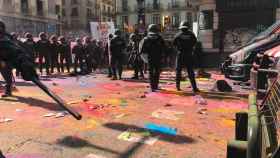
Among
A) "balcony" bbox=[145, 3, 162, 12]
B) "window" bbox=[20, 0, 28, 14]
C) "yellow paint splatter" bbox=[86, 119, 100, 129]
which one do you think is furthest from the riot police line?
"balcony" bbox=[145, 3, 162, 12]

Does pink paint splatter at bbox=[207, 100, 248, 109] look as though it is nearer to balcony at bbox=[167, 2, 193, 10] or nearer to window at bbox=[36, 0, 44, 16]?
window at bbox=[36, 0, 44, 16]

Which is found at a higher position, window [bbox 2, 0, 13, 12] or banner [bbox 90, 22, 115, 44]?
window [bbox 2, 0, 13, 12]

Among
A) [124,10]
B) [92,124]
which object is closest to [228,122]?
[92,124]

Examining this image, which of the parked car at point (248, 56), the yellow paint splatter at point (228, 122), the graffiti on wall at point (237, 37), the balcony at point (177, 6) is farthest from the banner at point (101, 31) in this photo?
the balcony at point (177, 6)

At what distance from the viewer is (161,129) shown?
5898 millimetres

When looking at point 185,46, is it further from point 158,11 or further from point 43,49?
point 158,11

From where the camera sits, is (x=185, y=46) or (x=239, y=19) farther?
(x=239, y=19)

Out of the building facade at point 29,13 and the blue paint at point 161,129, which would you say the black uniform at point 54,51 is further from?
the building facade at point 29,13

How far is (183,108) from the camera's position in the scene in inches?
300

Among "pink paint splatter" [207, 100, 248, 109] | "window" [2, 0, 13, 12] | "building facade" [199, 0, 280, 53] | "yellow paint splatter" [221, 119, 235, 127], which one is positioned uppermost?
"window" [2, 0, 13, 12]

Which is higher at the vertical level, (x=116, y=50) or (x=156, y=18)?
(x=156, y=18)

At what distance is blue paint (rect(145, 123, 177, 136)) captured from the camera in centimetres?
571

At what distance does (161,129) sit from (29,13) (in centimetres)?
5221

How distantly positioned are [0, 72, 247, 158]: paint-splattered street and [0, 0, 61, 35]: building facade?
38.4 metres
